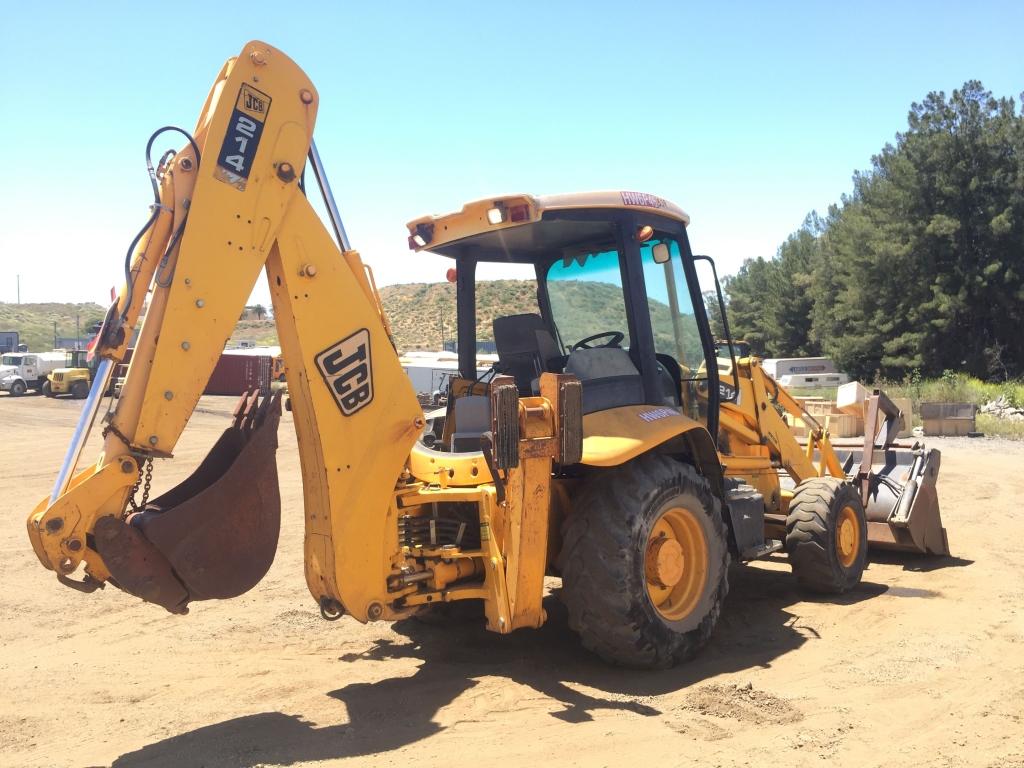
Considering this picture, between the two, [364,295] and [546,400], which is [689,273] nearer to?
[546,400]

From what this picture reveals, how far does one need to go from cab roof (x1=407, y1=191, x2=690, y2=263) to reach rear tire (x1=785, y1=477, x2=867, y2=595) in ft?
8.10

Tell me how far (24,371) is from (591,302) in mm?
37451

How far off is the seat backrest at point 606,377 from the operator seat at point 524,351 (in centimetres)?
31

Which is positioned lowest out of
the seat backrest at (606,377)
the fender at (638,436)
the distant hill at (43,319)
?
the fender at (638,436)

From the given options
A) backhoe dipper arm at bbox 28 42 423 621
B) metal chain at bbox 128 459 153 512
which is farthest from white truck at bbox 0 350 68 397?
backhoe dipper arm at bbox 28 42 423 621

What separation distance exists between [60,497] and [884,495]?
7.00 metres

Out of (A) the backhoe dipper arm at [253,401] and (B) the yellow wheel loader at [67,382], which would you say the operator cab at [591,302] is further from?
(B) the yellow wheel loader at [67,382]

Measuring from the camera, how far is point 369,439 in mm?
4434

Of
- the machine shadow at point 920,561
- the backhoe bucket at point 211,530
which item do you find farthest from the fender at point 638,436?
the machine shadow at point 920,561

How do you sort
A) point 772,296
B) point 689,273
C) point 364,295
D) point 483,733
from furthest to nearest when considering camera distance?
1. point 772,296
2. point 689,273
3. point 364,295
4. point 483,733

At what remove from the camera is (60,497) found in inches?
148

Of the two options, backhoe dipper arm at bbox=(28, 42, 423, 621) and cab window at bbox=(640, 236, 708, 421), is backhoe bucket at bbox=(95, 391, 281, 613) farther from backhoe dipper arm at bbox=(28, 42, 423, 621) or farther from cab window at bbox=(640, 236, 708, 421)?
cab window at bbox=(640, 236, 708, 421)

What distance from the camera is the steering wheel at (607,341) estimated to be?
→ 5.89 meters

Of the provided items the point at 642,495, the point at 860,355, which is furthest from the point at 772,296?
the point at 642,495
